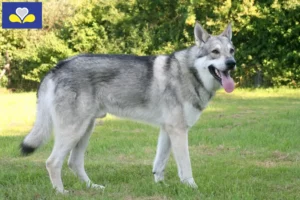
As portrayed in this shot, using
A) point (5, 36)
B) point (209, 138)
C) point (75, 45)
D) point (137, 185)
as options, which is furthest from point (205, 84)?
point (5, 36)

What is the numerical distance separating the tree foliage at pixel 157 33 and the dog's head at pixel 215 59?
667 inches

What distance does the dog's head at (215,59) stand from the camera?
17.0 feet

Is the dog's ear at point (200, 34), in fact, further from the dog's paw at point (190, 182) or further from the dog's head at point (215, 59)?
the dog's paw at point (190, 182)

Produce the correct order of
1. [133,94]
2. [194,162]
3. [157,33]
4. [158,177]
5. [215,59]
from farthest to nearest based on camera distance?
[157,33], [194,162], [158,177], [133,94], [215,59]

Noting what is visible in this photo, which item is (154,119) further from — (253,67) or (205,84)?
(253,67)

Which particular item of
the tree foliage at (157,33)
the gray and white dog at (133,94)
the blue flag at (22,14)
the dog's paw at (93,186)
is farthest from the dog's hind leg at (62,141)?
the blue flag at (22,14)

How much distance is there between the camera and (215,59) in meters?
5.22

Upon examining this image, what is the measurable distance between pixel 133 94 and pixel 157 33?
20482 millimetres

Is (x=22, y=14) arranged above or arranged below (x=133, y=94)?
below

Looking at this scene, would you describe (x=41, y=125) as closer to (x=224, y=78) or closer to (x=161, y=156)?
(x=161, y=156)

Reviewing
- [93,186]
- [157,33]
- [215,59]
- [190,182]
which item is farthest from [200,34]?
[157,33]

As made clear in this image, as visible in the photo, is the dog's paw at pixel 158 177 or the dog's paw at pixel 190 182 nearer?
the dog's paw at pixel 190 182

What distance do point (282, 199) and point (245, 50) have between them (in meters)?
18.9

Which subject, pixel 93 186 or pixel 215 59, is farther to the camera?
pixel 215 59
